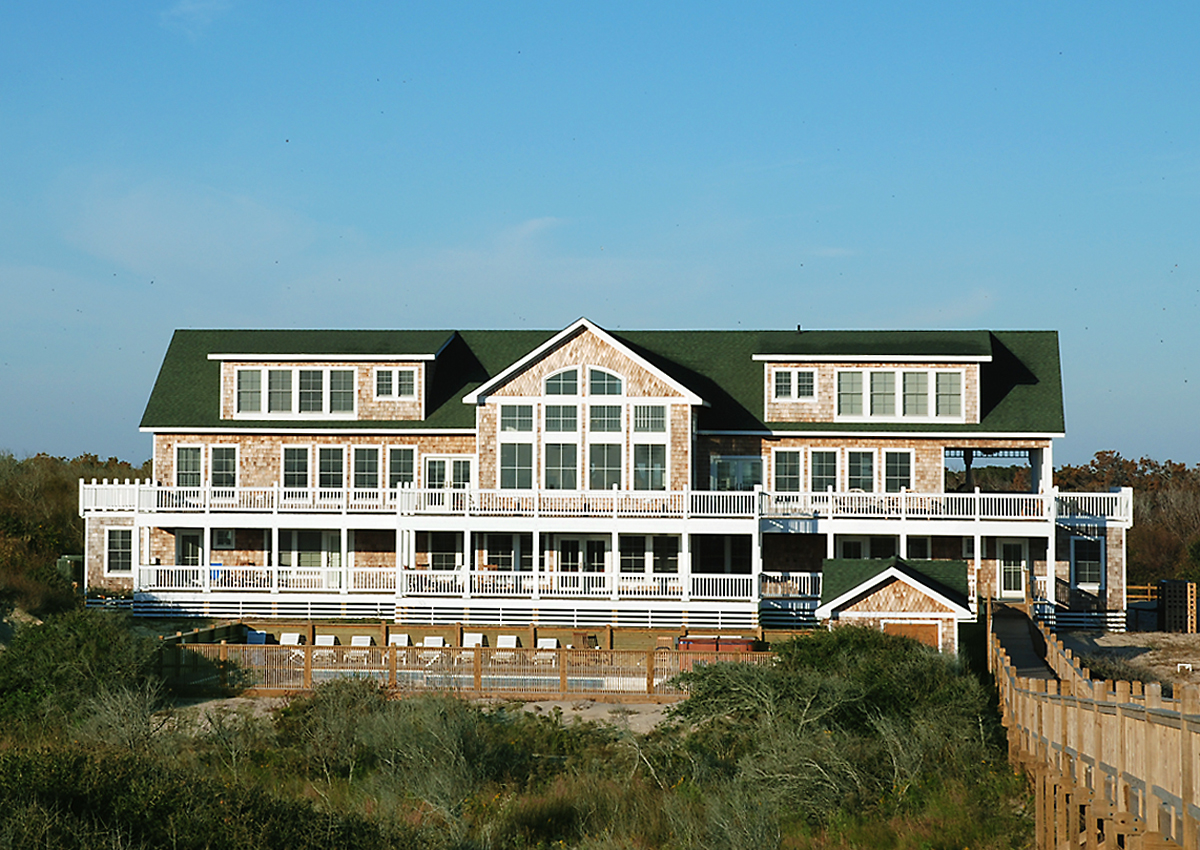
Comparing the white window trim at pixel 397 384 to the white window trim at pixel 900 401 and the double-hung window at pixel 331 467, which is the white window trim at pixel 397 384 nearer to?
the double-hung window at pixel 331 467

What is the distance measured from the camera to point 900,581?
3139 centimetres

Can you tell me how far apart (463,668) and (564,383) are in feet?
42.5

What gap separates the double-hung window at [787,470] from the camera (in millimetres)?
38781

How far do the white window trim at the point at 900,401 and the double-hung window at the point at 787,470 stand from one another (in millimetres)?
1757

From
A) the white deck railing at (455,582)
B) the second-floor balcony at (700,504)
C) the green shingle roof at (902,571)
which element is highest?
the second-floor balcony at (700,504)

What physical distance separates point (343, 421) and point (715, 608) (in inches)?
517

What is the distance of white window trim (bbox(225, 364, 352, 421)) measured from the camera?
39938 millimetres

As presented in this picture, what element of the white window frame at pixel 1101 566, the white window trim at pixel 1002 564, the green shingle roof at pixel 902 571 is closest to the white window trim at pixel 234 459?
the green shingle roof at pixel 902 571

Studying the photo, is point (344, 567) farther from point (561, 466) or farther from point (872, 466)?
point (872, 466)

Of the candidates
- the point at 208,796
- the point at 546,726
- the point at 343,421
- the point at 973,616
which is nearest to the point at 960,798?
the point at 546,726

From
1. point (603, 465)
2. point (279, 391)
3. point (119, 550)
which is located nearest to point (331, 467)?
point (279, 391)

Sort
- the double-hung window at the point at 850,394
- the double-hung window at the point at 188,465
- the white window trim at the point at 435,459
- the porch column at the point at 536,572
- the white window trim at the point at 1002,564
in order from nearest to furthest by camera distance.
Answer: the porch column at the point at 536,572 → the white window trim at the point at 1002,564 → the double-hung window at the point at 850,394 → the white window trim at the point at 435,459 → the double-hung window at the point at 188,465

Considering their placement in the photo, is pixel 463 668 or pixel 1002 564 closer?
pixel 463 668

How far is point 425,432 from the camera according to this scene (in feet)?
129
